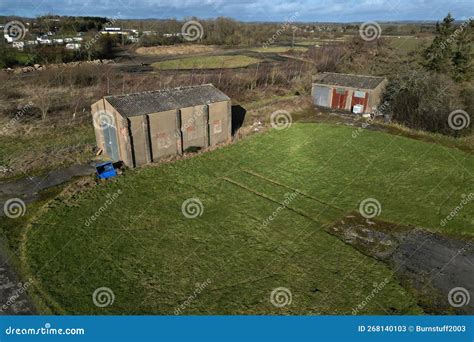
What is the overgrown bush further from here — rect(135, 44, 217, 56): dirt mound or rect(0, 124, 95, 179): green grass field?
rect(135, 44, 217, 56): dirt mound

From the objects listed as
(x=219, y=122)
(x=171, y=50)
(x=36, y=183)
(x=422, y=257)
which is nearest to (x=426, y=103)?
(x=219, y=122)

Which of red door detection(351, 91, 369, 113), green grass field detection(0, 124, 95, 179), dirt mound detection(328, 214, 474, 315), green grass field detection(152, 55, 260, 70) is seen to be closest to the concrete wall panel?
green grass field detection(0, 124, 95, 179)

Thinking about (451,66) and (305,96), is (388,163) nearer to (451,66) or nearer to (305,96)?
(305,96)

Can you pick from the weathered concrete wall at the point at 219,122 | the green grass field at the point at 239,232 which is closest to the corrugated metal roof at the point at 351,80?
the green grass field at the point at 239,232

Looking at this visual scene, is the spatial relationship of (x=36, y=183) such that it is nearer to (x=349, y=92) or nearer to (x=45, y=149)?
(x=45, y=149)

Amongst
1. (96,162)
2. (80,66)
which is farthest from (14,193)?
(80,66)

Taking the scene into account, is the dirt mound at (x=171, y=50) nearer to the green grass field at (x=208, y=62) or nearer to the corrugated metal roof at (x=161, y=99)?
the green grass field at (x=208, y=62)
